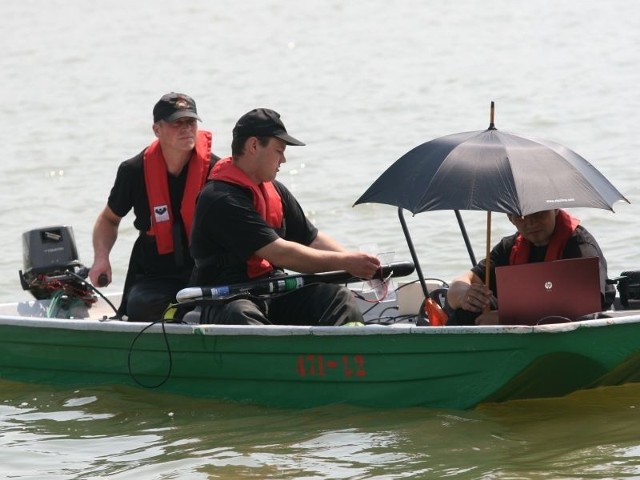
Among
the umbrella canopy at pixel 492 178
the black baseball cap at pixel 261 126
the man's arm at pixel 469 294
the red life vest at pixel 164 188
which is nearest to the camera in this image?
the umbrella canopy at pixel 492 178

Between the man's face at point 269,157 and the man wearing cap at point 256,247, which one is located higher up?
the man's face at point 269,157

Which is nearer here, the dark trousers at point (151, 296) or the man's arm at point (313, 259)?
the man's arm at point (313, 259)

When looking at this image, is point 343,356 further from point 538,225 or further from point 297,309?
point 538,225

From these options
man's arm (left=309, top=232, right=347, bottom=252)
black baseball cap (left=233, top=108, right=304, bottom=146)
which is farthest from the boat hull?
black baseball cap (left=233, top=108, right=304, bottom=146)

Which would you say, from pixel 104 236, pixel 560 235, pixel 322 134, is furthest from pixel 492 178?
pixel 322 134

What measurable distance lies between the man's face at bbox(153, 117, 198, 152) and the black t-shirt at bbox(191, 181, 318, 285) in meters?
0.77

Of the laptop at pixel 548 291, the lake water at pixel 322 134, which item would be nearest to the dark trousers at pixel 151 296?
the lake water at pixel 322 134

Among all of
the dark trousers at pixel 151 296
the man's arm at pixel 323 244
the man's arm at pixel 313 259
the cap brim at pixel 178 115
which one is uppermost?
the cap brim at pixel 178 115

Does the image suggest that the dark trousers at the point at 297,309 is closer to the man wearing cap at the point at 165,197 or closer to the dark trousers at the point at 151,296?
the dark trousers at the point at 151,296

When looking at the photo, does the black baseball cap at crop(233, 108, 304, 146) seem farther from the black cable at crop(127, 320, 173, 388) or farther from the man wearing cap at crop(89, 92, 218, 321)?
the black cable at crop(127, 320, 173, 388)

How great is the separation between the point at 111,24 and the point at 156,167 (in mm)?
17231

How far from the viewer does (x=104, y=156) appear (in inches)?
669

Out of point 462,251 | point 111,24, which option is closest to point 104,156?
point 462,251

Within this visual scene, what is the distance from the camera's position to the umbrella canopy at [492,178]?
662 cm
